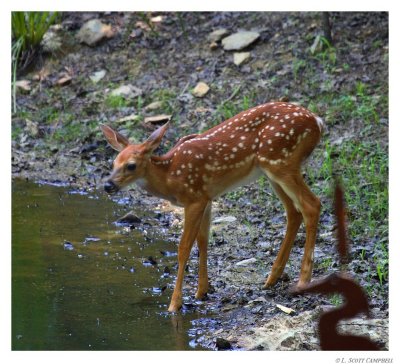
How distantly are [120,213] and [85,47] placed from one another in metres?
5.02

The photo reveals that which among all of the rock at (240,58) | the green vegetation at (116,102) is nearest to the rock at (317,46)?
the rock at (240,58)

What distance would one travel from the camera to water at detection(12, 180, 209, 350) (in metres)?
6.44

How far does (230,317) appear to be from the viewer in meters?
6.90

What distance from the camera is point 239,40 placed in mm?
13234


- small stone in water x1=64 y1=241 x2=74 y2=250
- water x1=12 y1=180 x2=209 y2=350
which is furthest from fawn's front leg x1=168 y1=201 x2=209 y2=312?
small stone in water x1=64 y1=241 x2=74 y2=250

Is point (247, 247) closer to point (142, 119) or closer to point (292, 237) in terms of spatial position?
point (292, 237)

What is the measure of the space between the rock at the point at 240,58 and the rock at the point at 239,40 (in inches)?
5.8

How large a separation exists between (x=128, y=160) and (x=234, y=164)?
34.5 inches

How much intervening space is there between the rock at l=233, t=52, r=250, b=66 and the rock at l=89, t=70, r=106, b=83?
2.05 metres

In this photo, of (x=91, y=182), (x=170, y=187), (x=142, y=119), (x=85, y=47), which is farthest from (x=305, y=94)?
(x=170, y=187)

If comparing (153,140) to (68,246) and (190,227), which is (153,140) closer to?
(190,227)

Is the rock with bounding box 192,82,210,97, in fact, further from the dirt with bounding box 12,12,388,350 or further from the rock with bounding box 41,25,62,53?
the rock with bounding box 41,25,62,53

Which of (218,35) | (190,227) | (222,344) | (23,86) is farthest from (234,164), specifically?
(23,86)

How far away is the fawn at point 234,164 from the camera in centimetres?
715
